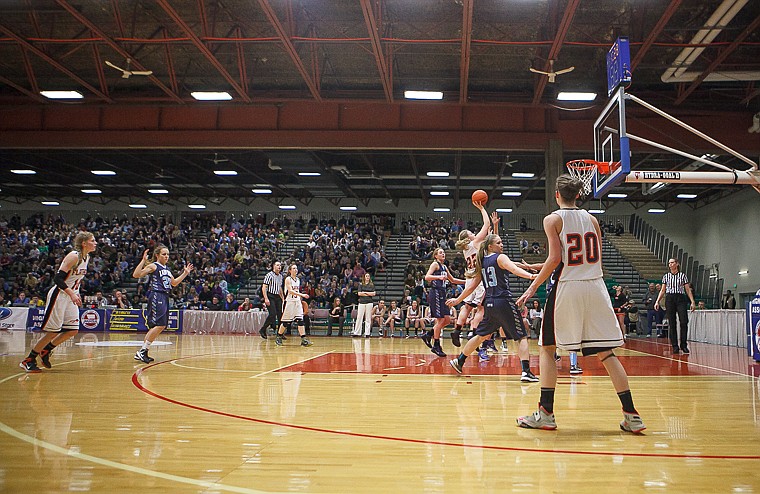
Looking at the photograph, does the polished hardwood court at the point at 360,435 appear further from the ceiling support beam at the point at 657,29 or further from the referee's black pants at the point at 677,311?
the ceiling support beam at the point at 657,29

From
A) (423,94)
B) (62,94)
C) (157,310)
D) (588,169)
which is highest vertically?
(423,94)

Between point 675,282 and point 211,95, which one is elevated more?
point 211,95

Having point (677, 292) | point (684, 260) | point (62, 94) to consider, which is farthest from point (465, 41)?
point (684, 260)

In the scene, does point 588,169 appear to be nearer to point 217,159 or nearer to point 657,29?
point 657,29

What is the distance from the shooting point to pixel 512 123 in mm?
19297

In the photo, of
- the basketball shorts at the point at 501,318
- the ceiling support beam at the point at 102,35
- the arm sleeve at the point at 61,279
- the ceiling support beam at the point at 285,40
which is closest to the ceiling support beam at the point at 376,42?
the ceiling support beam at the point at 285,40

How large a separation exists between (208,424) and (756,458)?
360cm

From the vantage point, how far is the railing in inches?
1146

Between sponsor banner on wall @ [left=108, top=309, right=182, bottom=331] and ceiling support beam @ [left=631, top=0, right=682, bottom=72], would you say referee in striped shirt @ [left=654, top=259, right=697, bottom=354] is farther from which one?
sponsor banner on wall @ [left=108, top=309, right=182, bottom=331]

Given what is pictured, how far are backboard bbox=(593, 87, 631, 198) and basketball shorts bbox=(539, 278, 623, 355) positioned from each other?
7.33 meters

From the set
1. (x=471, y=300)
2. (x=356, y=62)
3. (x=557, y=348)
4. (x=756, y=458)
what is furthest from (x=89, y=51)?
(x=756, y=458)

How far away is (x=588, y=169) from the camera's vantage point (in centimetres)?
1369

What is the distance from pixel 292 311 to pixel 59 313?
7060mm

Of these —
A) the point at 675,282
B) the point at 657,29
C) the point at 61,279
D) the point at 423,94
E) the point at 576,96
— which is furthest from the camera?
the point at 423,94
